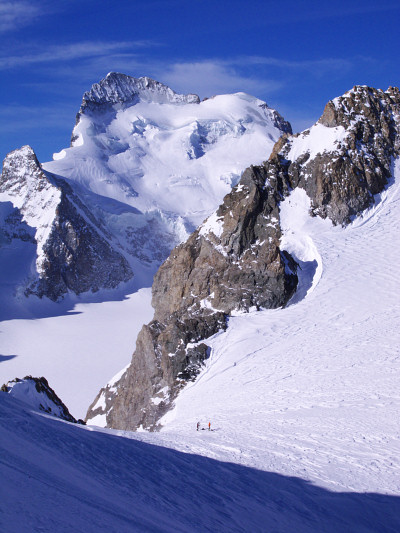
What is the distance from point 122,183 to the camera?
110 metres

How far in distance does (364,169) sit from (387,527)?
36020mm

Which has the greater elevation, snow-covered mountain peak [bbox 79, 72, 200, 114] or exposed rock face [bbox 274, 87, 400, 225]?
snow-covered mountain peak [bbox 79, 72, 200, 114]

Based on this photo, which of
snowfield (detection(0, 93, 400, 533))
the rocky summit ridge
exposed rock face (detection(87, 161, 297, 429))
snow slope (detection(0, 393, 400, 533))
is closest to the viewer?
snow slope (detection(0, 393, 400, 533))

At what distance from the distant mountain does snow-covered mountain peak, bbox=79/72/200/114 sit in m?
0.23

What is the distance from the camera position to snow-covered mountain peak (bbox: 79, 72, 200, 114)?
12781 cm

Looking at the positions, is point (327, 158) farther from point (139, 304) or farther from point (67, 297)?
point (67, 297)

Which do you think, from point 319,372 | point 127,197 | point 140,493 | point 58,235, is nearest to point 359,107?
point 319,372

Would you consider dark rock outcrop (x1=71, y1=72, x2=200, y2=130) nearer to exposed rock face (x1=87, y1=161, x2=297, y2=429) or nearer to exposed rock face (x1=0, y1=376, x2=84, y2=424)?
exposed rock face (x1=87, y1=161, x2=297, y2=429)

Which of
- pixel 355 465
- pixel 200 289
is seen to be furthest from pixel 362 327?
pixel 355 465

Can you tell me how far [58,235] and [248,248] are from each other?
59.8 meters

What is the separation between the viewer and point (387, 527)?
38.4 feet

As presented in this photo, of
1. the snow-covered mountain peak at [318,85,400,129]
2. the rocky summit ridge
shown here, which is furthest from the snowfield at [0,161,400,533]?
the snow-covered mountain peak at [318,85,400,129]

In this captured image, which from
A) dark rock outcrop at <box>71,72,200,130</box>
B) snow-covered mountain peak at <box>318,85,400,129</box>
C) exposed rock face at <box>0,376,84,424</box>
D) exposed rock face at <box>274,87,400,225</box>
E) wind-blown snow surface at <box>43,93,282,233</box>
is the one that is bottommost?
exposed rock face at <box>0,376,84,424</box>

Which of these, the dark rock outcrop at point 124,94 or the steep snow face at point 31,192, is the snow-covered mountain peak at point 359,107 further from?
the dark rock outcrop at point 124,94
